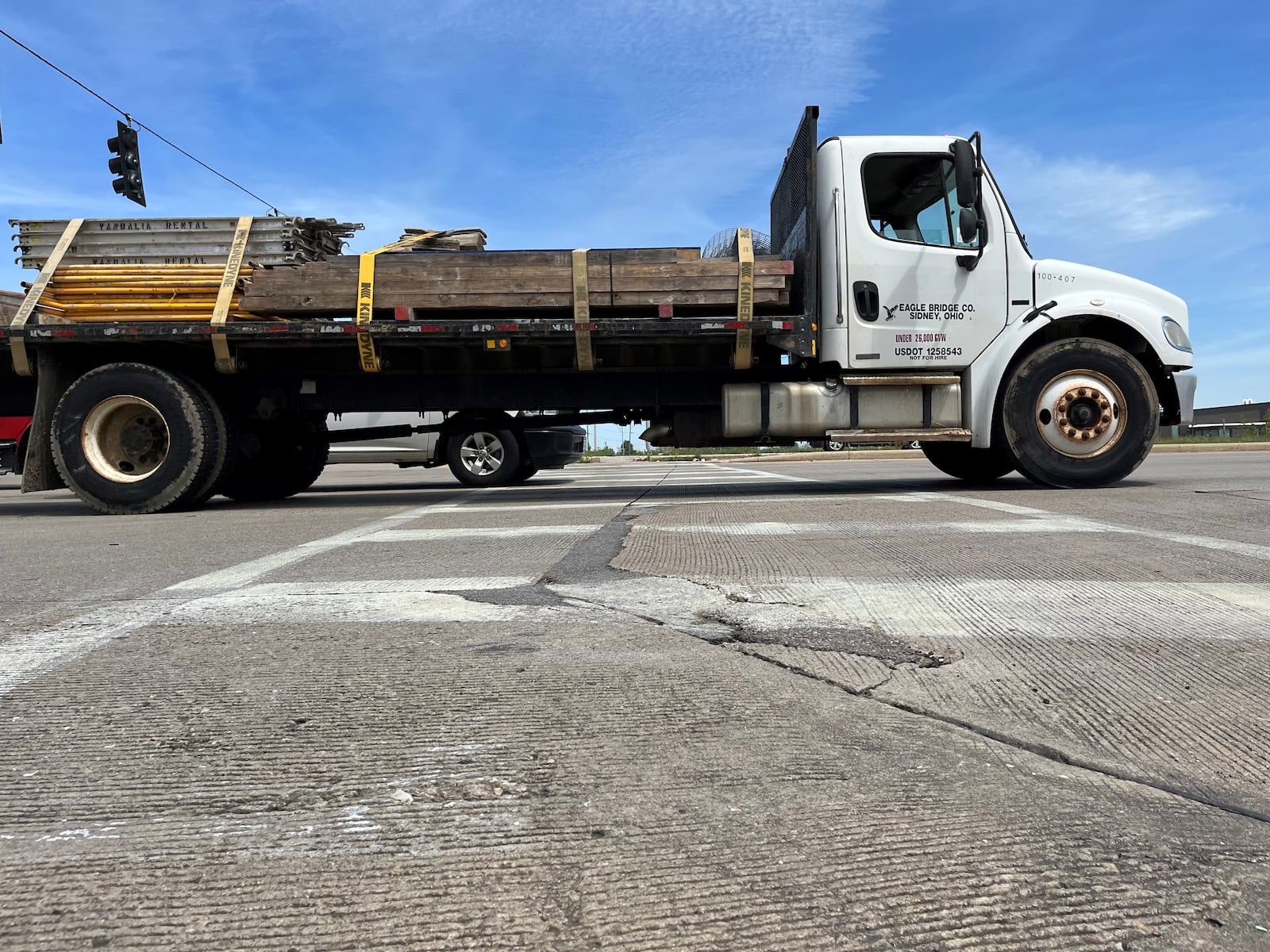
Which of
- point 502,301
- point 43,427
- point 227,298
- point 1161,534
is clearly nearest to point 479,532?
point 502,301

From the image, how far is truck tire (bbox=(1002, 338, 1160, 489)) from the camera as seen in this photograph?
727 cm

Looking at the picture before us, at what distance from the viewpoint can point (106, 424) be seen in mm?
7391

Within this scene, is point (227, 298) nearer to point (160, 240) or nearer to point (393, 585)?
point (160, 240)

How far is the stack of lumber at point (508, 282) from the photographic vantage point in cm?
708

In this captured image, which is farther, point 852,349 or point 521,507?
point 852,349

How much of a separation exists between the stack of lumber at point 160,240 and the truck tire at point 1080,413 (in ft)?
21.1

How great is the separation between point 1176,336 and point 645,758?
7.54 m

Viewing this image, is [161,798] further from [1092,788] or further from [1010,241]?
[1010,241]

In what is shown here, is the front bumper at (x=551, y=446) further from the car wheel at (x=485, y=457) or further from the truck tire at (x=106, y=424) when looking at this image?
the truck tire at (x=106, y=424)

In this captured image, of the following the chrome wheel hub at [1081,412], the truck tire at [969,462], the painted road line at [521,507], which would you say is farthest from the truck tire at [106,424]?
the chrome wheel hub at [1081,412]

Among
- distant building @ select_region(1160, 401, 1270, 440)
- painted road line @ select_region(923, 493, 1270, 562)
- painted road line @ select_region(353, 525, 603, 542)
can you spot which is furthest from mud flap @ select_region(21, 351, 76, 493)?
distant building @ select_region(1160, 401, 1270, 440)

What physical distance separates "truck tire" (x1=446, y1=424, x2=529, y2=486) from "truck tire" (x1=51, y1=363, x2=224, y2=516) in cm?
316

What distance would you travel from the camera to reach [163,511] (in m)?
7.50

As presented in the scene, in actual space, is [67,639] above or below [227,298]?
below
